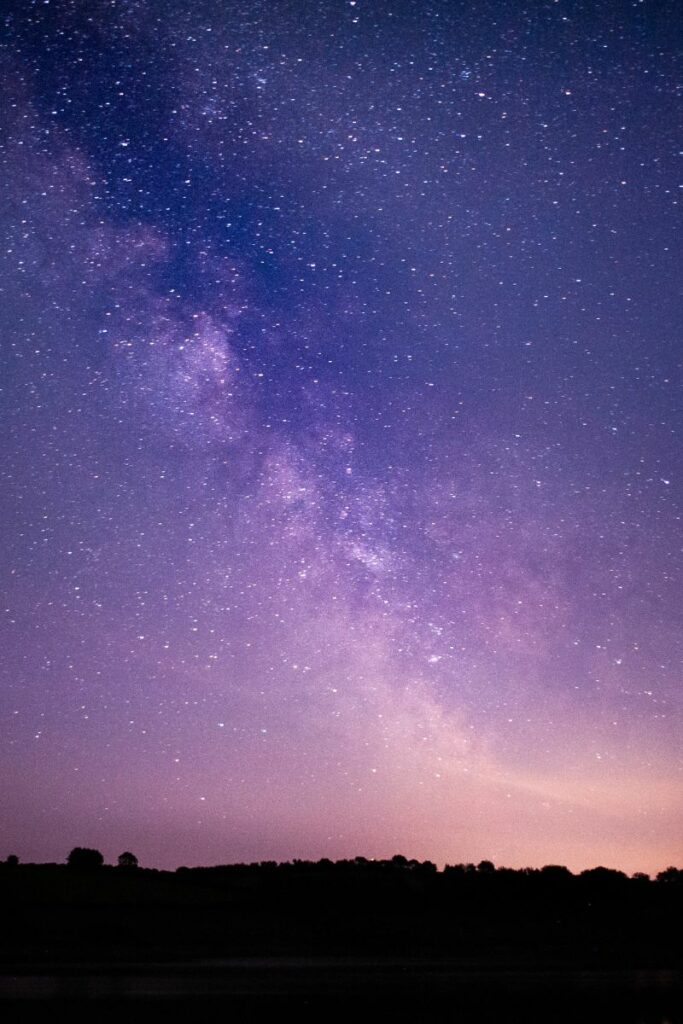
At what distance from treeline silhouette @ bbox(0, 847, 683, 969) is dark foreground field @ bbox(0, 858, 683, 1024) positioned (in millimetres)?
148

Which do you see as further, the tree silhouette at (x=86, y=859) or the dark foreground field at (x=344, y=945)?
the tree silhouette at (x=86, y=859)

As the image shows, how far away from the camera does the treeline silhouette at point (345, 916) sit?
160 ft

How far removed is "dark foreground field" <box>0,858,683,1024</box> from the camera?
24641 millimetres

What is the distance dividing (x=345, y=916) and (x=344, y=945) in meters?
6.24

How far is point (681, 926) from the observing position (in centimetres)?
6072

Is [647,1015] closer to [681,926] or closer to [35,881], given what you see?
[681,926]

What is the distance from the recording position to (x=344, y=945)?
5094cm

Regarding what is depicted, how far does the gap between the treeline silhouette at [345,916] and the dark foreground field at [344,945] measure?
5.8 inches

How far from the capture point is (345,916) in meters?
57.1

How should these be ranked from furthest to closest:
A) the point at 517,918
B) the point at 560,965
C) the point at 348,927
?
the point at 517,918 < the point at 348,927 < the point at 560,965

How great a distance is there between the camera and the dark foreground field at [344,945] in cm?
2464

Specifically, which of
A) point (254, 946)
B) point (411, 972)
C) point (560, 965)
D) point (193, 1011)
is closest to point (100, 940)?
point (254, 946)

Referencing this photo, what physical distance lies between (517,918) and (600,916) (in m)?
6.36

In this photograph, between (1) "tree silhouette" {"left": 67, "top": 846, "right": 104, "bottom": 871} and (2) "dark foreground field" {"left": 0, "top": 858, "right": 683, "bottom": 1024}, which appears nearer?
(2) "dark foreground field" {"left": 0, "top": 858, "right": 683, "bottom": 1024}
